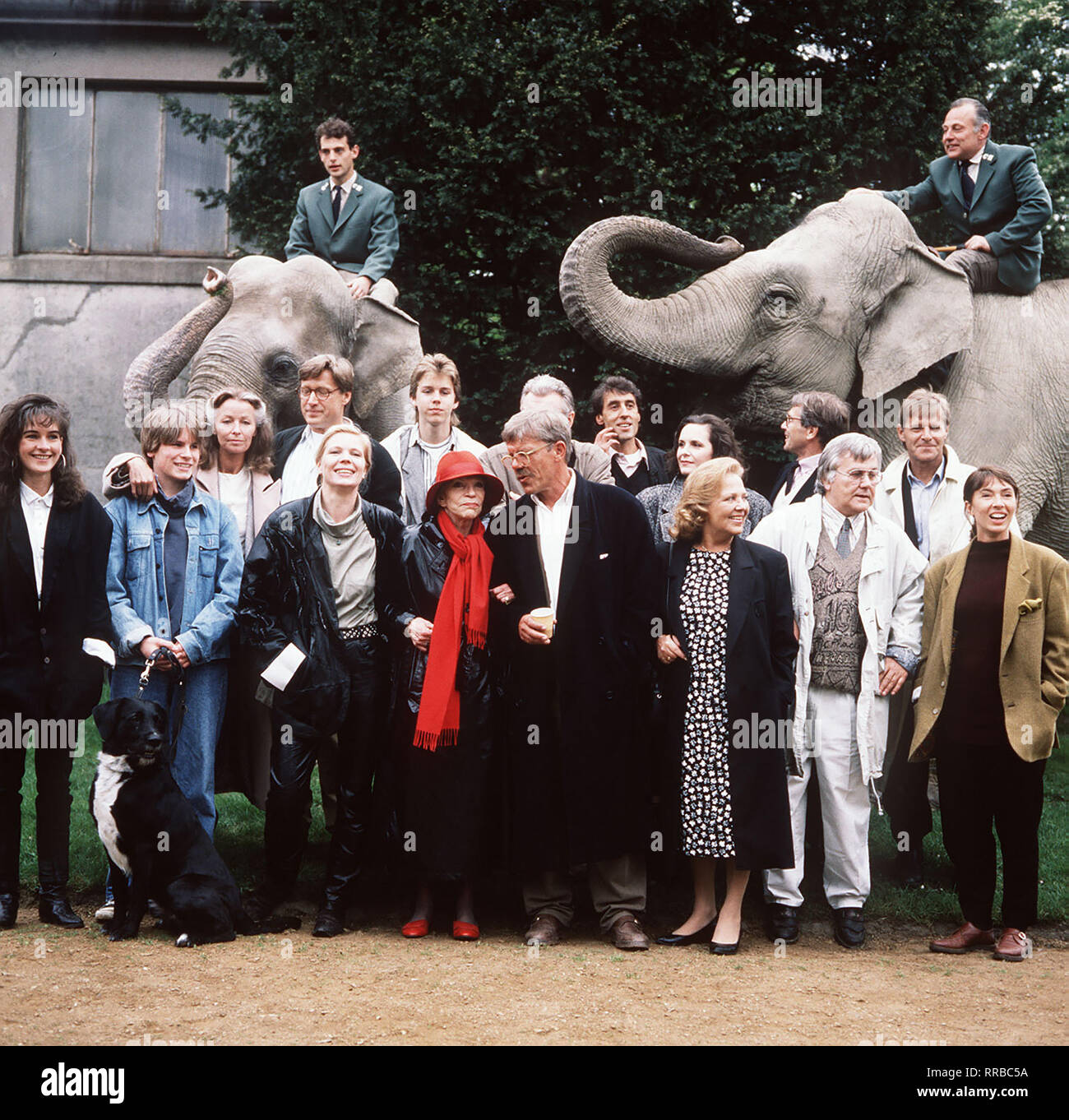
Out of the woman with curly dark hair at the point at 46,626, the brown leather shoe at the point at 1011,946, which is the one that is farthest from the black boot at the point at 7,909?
the brown leather shoe at the point at 1011,946

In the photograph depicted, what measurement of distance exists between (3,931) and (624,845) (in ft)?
9.53

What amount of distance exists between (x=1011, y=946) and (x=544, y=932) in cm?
215

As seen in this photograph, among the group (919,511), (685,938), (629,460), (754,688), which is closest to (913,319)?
(919,511)

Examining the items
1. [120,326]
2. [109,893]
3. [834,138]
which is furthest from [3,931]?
[120,326]

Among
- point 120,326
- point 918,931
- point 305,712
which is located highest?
point 120,326

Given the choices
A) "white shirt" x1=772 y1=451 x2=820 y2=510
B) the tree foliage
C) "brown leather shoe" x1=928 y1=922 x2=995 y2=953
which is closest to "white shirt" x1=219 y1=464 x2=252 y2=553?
"white shirt" x1=772 y1=451 x2=820 y2=510

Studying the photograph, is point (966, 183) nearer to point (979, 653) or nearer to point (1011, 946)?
point (979, 653)

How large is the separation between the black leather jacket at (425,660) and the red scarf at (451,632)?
5 centimetres

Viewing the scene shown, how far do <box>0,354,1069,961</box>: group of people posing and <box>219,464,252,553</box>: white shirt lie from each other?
0.37 m

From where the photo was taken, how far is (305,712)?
6.41 metres

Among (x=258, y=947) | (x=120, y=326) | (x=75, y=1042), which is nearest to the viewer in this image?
(x=75, y=1042)

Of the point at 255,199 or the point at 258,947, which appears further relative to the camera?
the point at 255,199

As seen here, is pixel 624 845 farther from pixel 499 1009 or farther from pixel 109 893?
pixel 109 893

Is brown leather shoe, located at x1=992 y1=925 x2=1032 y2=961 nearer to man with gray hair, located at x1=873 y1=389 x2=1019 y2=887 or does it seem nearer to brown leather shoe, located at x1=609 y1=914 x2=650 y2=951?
Result: man with gray hair, located at x1=873 y1=389 x2=1019 y2=887
